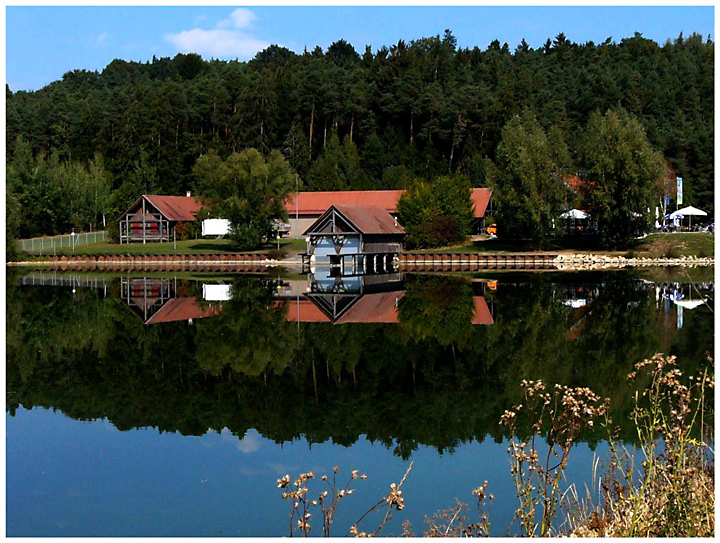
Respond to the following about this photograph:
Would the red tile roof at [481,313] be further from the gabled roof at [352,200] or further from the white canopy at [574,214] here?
the gabled roof at [352,200]

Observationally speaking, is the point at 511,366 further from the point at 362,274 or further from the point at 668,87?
the point at 668,87

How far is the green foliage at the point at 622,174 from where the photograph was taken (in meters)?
49.9

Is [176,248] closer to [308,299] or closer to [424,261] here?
[424,261]

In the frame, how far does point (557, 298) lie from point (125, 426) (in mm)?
19487

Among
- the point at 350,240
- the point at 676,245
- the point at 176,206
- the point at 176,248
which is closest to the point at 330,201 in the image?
the point at 176,248

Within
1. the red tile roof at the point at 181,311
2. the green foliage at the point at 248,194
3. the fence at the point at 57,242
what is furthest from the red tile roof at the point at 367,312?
the fence at the point at 57,242

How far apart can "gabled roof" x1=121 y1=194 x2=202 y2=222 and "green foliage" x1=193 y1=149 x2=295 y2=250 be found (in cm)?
796

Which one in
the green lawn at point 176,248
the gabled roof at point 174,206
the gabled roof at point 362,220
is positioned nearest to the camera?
the gabled roof at point 362,220

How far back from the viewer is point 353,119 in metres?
88.1

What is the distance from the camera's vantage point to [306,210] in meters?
68.6

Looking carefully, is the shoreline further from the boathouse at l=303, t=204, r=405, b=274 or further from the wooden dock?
the boathouse at l=303, t=204, r=405, b=274

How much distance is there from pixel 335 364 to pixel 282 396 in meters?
3.09

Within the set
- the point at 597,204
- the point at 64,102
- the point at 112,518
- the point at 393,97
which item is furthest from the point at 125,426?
the point at 64,102

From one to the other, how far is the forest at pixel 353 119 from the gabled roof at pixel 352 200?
4.30 meters
